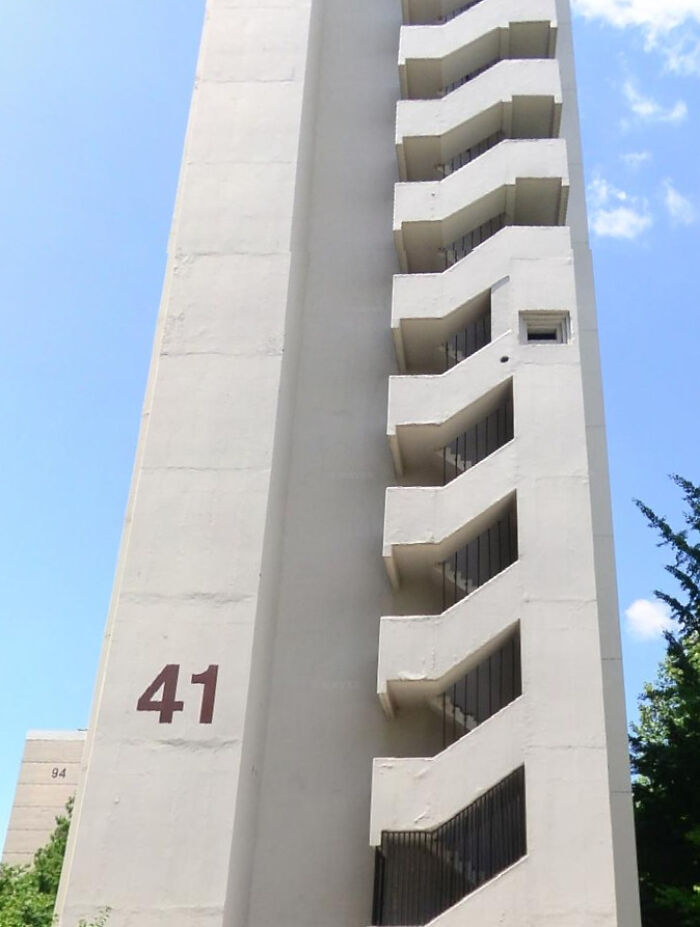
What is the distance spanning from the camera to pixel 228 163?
2289 centimetres

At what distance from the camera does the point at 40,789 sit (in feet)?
252

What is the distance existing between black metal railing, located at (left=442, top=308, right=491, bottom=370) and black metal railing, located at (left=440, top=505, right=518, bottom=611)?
4124mm

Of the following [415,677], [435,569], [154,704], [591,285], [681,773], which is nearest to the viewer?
[154,704]

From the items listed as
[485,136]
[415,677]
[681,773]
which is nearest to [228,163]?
[485,136]

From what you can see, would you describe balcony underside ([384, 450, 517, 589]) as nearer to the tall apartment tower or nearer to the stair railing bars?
the tall apartment tower

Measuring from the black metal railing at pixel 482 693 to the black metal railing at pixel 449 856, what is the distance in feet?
5.76

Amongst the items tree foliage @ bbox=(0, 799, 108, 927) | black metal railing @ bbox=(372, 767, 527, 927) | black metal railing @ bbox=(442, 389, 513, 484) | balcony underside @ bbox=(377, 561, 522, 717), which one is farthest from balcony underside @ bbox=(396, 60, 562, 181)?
tree foliage @ bbox=(0, 799, 108, 927)

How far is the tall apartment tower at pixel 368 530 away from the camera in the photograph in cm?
1622

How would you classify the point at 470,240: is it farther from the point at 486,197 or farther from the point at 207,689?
the point at 207,689

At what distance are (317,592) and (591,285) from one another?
9565 millimetres

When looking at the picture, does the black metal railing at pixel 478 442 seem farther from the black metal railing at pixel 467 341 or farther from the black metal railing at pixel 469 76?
the black metal railing at pixel 469 76

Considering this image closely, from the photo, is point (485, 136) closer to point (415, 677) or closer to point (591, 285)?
point (591, 285)

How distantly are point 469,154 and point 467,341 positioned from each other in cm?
531

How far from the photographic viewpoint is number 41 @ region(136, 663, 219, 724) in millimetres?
16703
